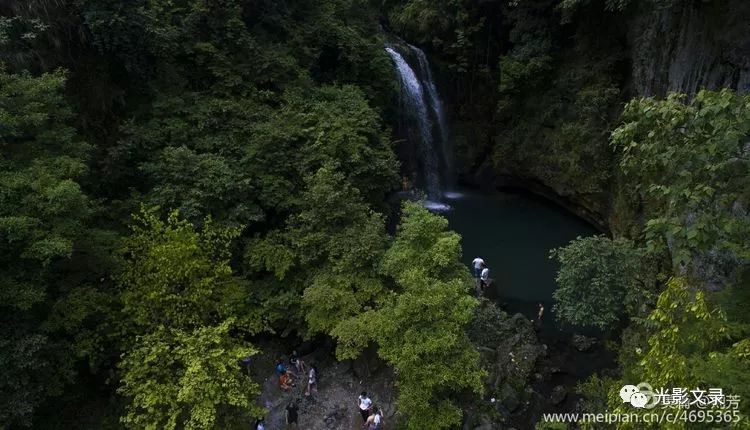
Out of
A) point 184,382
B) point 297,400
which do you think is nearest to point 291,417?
point 297,400

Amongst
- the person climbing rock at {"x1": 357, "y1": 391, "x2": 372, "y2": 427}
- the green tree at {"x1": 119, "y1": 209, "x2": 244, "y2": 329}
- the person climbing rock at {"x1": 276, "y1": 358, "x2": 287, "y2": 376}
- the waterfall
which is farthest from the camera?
the waterfall

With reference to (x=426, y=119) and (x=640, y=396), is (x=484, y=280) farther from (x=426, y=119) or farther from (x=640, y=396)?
(x=640, y=396)

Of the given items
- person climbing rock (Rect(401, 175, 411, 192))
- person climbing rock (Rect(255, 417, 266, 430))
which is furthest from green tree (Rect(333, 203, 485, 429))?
person climbing rock (Rect(401, 175, 411, 192))

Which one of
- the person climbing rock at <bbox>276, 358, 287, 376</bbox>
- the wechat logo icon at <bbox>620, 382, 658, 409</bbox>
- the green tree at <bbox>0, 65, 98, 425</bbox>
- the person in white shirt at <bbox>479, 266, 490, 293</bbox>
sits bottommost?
the person climbing rock at <bbox>276, 358, 287, 376</bbox>

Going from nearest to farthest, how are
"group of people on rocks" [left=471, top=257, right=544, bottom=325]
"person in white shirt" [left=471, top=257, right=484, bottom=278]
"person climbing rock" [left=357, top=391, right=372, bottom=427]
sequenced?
"person climbing rock" [left=357, top=391, right=372, bottom=427] → "group of people on rocks" [left=471, top=257, right=544, bottom=325] → "person in white shirt" [left=471, top=257, right=484, bottom=278]

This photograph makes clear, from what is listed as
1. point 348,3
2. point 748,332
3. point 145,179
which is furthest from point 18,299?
point 348,3

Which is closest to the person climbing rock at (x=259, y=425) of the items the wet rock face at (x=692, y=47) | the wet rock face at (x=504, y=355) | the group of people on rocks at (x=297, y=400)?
the group of people on rocks at (x=297, y=400)

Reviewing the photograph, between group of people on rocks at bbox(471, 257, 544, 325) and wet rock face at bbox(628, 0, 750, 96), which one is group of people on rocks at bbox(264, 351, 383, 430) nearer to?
group of people on rocks at bbox(471, 257, 544, 325)
